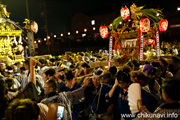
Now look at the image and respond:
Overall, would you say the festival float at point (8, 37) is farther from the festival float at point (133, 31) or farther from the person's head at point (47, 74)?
the person's head at point (47, 74)

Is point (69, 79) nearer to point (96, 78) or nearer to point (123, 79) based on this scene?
point (96, 78)

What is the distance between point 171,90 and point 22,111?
166cm

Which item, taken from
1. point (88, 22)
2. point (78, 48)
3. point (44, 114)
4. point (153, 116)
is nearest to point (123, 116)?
point (153, 116)

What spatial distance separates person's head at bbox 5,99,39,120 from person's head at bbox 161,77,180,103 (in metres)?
1.50

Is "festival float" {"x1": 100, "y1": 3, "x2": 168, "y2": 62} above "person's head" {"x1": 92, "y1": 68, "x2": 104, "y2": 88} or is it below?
above

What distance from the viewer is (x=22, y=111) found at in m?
1.55

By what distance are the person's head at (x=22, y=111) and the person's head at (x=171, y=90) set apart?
4.93 ft

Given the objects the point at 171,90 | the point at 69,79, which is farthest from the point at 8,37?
the point at 171,90

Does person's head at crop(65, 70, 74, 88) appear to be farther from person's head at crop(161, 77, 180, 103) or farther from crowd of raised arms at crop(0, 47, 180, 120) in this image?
person's head at crop(161, 77, 180, 103)

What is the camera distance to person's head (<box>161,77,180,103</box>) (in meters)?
1.78

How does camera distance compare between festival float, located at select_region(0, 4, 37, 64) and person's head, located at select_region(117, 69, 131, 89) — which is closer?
person's head, located at select_region(117, 69, 131, 89)

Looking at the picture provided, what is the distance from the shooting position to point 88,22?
129ft

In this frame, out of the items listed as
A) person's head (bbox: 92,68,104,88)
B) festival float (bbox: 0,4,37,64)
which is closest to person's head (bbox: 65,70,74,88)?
person's head (bbox: 92,68,104,88)

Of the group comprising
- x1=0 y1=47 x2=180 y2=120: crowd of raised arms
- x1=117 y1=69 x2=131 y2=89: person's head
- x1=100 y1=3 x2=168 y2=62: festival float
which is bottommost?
x1=0 y1=47 x2=180 y2=120: crowd of raised arms
